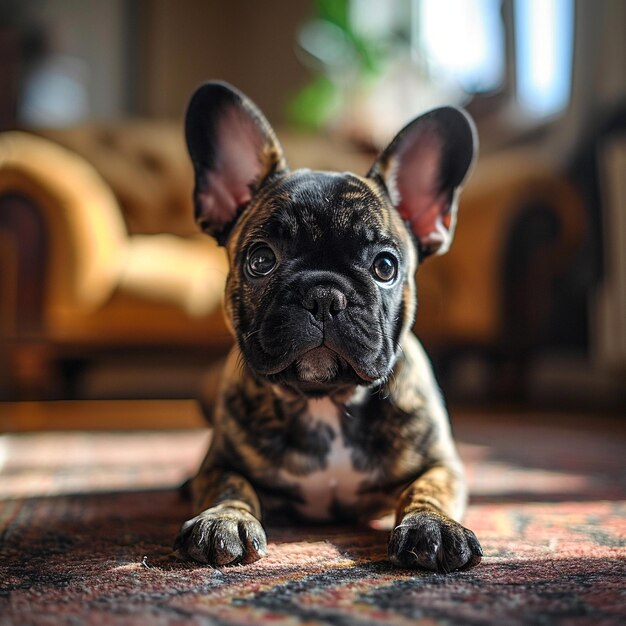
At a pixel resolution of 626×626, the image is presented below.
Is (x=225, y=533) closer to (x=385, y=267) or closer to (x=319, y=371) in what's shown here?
(x=319, y=371)

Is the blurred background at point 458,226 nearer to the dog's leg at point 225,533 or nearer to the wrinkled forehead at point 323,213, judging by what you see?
the wrinkled forehead at point 323,213

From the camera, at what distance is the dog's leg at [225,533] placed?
39.3 inches

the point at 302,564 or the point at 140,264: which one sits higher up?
the point at 140,264

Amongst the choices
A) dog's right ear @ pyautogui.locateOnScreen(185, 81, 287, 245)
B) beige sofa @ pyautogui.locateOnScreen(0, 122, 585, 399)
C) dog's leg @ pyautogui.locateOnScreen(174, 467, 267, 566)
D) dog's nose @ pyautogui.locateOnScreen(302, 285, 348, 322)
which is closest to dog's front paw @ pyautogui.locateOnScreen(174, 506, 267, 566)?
dog's leg @ pyautogui.locateOnScreen(174, 467, 267, 566)

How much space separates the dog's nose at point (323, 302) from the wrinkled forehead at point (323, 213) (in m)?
0.11

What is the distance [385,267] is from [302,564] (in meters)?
0.48

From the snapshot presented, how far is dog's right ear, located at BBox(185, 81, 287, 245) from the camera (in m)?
1.37

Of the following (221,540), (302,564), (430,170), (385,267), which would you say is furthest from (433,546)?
(430,170)

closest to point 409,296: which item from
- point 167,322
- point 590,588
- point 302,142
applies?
point 590,588

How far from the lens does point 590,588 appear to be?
88 cm

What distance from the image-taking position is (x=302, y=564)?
1.00m

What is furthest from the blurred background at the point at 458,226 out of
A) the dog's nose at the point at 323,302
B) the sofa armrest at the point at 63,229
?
the dog's nose at the point at 323,302

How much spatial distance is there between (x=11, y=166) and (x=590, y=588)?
109 inches

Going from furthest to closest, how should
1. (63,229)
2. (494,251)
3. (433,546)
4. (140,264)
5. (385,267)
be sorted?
1. (494,251)
2. (140,264)
3. (63,229)
4. (385,267)
5. (433,546)
